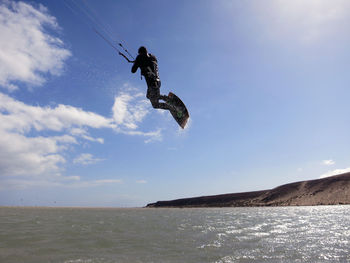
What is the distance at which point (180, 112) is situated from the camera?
10250 mm

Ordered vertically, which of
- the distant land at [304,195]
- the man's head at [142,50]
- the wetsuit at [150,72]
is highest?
the man's head at [142,50]

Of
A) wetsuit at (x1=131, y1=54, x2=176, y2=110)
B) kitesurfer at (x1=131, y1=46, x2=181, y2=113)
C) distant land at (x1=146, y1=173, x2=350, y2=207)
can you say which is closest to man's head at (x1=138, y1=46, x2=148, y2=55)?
kitesurfer at (x1=131, y1=46, x2=181, y2=113)

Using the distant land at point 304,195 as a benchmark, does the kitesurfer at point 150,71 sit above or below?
above

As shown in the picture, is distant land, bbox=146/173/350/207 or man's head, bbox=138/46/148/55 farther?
distant land, bbox=146/173/350/207

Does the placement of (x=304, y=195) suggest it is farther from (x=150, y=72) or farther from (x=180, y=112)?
(x=150, y=72)

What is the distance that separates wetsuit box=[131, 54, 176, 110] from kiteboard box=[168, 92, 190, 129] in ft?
2.23

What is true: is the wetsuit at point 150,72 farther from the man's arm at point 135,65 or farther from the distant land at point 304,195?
the distant land at point 304,195

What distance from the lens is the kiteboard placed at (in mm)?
10125

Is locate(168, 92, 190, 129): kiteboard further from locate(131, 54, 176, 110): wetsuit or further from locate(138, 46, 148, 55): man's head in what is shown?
locate(138, 46, 148, 55): man's head

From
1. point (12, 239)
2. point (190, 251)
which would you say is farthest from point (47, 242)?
point (190, 251)

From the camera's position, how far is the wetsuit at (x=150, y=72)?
Answer: 930cm

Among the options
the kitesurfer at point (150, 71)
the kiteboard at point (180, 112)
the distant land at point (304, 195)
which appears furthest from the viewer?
the distant land at point (304, 195)

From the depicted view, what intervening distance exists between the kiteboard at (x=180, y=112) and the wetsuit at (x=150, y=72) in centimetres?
68

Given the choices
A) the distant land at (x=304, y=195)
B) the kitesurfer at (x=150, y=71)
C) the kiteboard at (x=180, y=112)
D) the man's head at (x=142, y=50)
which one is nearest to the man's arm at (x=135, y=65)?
the kitesurfer at (x=150, y=71)
